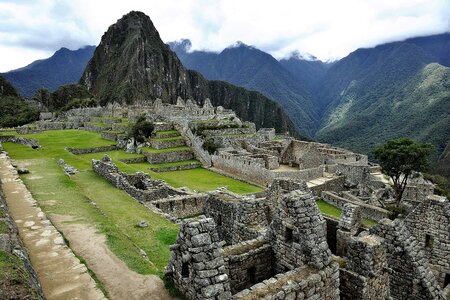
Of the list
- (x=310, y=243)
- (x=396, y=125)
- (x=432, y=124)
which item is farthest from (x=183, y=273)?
(x=396, y=125)

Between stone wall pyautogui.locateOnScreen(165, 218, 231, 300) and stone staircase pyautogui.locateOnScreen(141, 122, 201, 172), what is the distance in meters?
28.3

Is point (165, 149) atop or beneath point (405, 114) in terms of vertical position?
beneath

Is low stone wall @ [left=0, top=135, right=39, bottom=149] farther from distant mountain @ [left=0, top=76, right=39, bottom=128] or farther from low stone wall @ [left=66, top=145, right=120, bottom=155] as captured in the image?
distant mountain @ [left=0, top=76, right=39, bottom=128]

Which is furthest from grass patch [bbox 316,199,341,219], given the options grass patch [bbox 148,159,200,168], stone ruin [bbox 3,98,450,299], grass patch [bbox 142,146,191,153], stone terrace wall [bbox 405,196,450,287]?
stone terrace wall [bbox 405,196,450,287]

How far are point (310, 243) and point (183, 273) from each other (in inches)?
91.8

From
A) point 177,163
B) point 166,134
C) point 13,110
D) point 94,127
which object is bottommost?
point 177,163

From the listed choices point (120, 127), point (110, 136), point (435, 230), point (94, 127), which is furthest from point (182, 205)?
point (94, 127)

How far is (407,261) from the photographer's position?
7.37 metres

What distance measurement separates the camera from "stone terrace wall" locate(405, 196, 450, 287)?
8070mm

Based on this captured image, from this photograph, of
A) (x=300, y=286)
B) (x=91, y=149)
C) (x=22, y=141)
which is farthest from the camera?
(x=91, y=149)

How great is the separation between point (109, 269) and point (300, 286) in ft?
15.1

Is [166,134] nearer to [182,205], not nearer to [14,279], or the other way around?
[182,205]

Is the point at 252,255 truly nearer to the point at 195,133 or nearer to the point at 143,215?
the point at 143,215

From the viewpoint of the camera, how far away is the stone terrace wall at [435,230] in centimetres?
807
